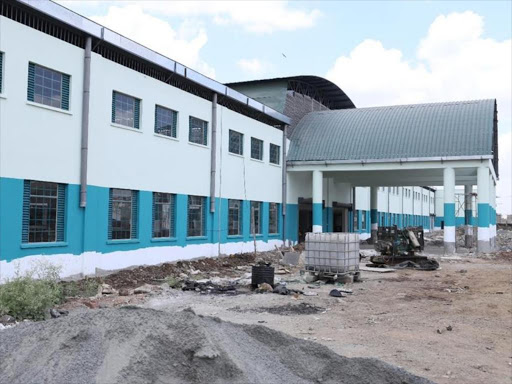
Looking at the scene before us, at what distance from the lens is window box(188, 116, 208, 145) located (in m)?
21.1

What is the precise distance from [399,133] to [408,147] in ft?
4.29

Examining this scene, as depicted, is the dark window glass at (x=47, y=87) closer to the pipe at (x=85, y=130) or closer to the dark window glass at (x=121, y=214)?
the pipe at (x=85, y=130)

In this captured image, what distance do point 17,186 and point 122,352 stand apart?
30.8 ft

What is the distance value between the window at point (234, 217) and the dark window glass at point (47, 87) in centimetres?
1065

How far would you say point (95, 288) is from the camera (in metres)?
14.0

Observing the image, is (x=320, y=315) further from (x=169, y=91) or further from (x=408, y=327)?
(x=169, y=91)

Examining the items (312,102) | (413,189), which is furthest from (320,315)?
(413,189)

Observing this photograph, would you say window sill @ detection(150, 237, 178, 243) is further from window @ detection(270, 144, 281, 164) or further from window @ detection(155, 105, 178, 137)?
window @ detection(270, 144, 281, 164)

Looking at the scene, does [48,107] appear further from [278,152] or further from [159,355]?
[278,152]

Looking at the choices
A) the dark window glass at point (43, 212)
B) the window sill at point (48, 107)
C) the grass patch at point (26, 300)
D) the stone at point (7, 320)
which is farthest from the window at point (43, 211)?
the stone at point (7, 320)

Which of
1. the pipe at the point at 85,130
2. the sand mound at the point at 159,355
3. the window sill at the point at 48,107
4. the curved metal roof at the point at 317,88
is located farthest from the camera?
the curved metal roof at the point at 317,88

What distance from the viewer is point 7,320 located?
363 inches

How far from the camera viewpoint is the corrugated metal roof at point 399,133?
27.5 m

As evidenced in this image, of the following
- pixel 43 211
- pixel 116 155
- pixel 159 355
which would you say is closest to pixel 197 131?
pixel 116 155
